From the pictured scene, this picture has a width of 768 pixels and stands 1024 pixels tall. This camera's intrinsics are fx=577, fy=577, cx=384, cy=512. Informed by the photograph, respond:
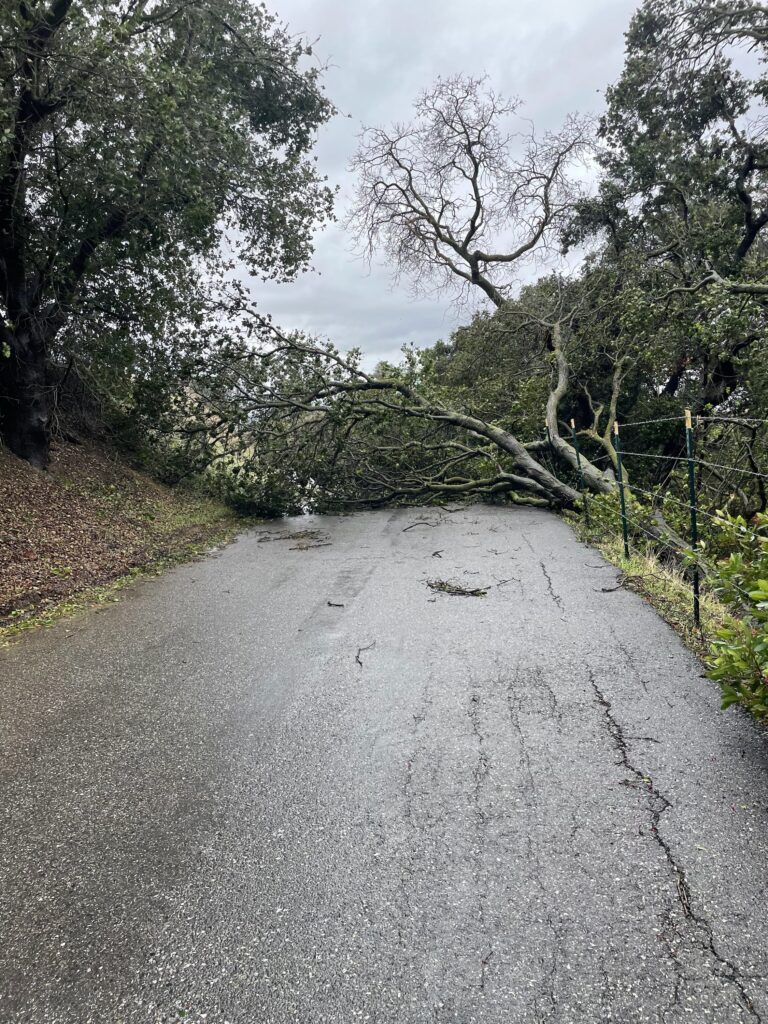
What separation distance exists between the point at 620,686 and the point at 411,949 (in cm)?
223

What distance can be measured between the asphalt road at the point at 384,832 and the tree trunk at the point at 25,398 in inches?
260

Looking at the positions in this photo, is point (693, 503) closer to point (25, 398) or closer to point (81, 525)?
point (81, 525)

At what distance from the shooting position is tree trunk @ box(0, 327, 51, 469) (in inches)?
370

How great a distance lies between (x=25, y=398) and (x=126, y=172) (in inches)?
165

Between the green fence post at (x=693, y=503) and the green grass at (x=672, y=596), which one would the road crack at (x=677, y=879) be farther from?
the green fence post at (x=693, y=503)

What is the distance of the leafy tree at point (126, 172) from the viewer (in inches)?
262

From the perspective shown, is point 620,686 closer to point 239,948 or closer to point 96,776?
A: point 239,948

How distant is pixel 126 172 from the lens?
7.54m

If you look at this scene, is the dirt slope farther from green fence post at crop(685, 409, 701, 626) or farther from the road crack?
green fence post at crop(685, 409, 701, 626)

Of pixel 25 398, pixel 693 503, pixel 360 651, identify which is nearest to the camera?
pixel 693 503

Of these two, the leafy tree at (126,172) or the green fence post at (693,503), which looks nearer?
the green fence post at (693,503)

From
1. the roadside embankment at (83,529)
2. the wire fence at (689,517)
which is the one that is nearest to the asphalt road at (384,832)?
the wire fence at (689,517)

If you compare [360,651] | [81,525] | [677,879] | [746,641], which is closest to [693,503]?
[746,641]

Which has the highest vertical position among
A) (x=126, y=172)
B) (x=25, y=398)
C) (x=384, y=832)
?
(x=126, y=172)
